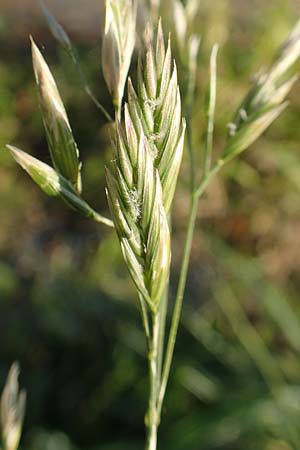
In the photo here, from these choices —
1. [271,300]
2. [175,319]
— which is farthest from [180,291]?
[271,300]

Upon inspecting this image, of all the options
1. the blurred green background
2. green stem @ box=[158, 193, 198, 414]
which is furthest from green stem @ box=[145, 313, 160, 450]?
the blurred green background

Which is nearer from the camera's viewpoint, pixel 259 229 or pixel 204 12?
pixel 259 229

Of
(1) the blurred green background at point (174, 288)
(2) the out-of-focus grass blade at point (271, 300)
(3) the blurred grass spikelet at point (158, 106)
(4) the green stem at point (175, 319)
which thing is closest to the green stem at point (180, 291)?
(4) the green stem at point (175, 319)

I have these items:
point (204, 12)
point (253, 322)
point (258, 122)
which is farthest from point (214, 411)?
point (204, 12)

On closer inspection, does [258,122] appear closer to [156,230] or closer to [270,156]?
[156,230]

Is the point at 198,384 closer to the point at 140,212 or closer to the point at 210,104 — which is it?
the point at 210,104
